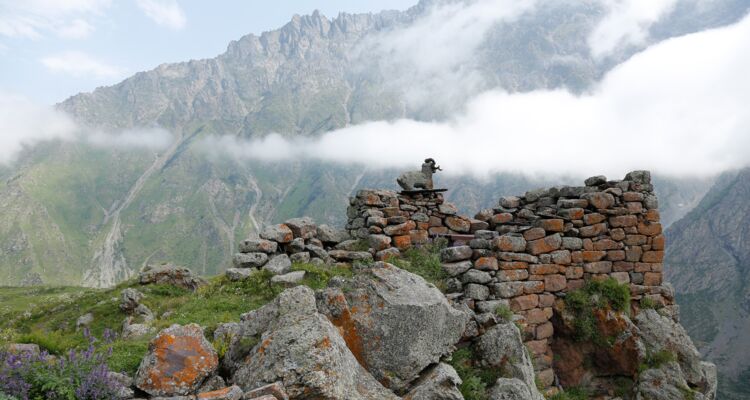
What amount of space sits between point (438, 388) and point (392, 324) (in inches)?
60.5

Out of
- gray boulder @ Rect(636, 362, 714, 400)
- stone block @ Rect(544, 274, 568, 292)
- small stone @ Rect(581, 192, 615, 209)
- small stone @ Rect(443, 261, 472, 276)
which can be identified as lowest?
gray boulder @ Rect(636, 362, 714, 400)

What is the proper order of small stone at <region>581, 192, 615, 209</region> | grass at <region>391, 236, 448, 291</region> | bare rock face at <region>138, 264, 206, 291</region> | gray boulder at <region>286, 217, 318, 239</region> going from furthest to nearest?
bare rock face at <region>138, 264, 206, 291</region>, gray boulder at <region>286, 217, 318, 239</region>, small stone at <region>581, 192, 615, 209</region>, grass at <region>391, 236, 448, 291</region>

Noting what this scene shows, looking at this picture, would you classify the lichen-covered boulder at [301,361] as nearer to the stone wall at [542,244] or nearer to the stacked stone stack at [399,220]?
the stone wall at [542,244]

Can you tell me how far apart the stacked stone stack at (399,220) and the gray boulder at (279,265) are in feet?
10.4

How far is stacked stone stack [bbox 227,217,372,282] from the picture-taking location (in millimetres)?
16469

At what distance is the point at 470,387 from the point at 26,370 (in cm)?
767

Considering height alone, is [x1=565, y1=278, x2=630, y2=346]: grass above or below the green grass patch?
below

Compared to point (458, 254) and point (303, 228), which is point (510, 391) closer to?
point (458, 254)

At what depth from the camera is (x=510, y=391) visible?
9.16 m

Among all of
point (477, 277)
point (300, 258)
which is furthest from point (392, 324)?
point (300, 258)

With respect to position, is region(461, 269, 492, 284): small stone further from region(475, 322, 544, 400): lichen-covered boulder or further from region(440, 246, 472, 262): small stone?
region(475, 322, 544, 400): lichen-covered boulder

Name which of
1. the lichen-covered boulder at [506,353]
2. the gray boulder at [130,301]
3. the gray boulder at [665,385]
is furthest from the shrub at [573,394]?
the gray boulder at [130,301]

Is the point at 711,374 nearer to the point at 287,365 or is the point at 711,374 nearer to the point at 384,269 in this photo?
the point at 384,269

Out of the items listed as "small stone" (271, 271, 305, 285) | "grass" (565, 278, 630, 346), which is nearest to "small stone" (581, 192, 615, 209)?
"grass" (565, 278, 630, 346)
